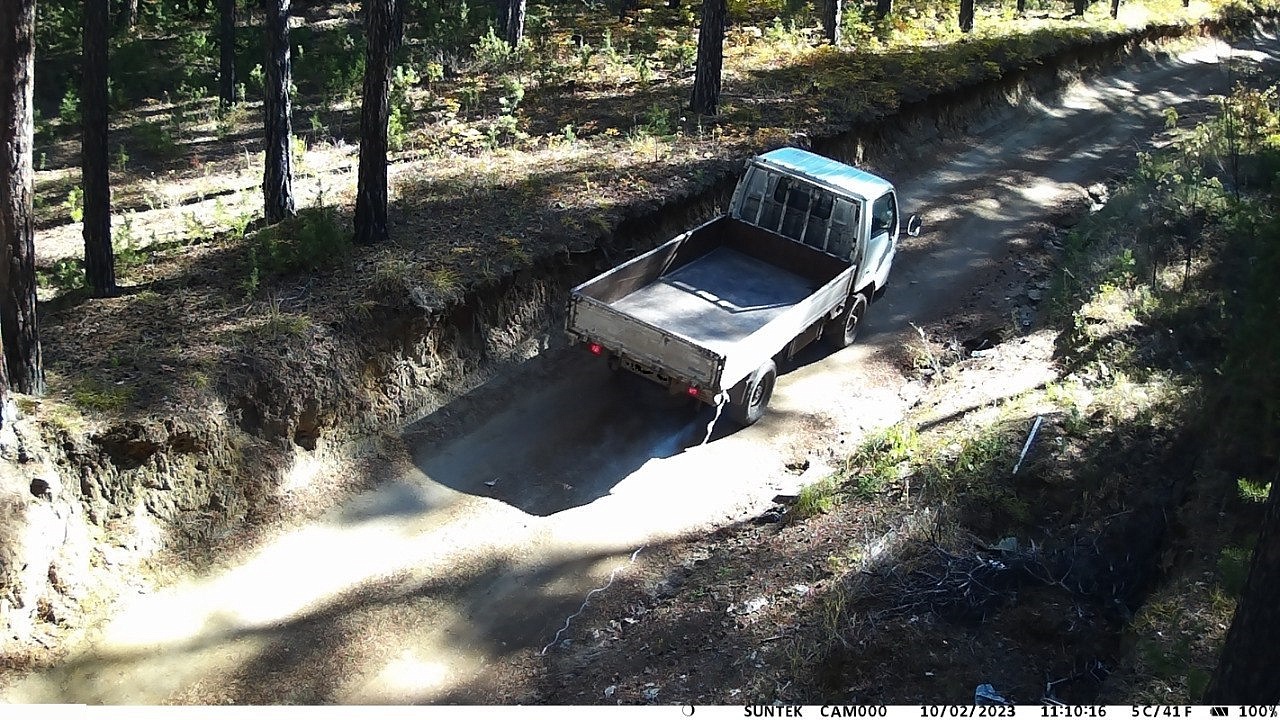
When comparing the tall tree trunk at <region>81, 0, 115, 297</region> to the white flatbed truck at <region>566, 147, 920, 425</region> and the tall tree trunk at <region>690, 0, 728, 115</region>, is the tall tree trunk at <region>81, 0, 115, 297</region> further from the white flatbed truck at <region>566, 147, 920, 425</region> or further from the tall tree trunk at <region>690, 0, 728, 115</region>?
the tall tree trunk at <region>690, 0, 728, 115</region>

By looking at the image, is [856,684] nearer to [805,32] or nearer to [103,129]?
[103,129]

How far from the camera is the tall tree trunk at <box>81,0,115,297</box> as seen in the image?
11680mm

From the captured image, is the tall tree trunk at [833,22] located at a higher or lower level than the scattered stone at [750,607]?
higher

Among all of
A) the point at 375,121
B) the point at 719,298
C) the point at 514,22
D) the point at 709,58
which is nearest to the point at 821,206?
the point at 719,298

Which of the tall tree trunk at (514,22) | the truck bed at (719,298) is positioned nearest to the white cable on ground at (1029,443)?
the truck bed at (719,298)

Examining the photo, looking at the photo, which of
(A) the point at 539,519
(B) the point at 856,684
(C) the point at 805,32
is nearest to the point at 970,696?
(B) the point at 856,684

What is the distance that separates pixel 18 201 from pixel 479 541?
530 centimetres

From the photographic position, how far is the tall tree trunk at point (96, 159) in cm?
1168

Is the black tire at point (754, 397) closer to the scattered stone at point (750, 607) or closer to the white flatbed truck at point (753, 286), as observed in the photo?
the white flatbed truck at point (753, 286)

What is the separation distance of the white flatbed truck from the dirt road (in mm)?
824

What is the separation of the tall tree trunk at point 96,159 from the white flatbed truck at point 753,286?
527cm

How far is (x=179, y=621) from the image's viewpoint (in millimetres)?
9422

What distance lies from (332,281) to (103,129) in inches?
117

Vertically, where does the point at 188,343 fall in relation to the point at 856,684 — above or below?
above
